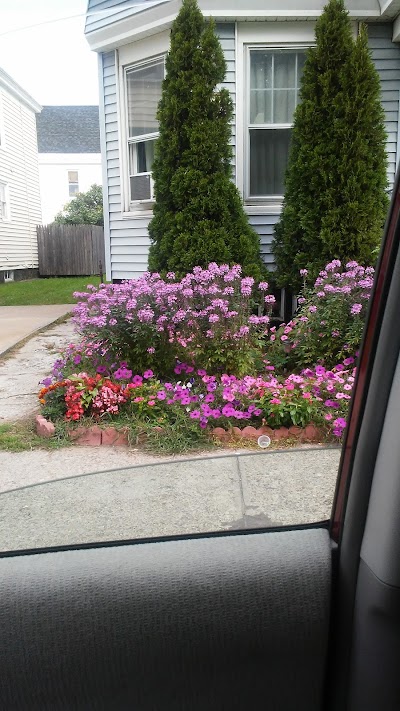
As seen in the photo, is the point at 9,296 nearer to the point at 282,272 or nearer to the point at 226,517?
Answer: the point at 282,272

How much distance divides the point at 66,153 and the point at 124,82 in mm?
16629

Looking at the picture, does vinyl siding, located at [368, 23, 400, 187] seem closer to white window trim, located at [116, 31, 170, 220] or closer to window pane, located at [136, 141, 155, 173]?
white window trim, located at [116, 31, 170, 220]

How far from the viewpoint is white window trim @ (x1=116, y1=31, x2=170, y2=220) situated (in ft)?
19.9

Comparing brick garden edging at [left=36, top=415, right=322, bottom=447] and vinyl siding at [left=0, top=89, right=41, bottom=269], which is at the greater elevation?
vinyl siding at [left=0, top=89, right=41, bottom=269]

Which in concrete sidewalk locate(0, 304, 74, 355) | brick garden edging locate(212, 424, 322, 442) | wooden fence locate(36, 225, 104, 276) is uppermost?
wooden fence locate(36, 225, 104, 276)

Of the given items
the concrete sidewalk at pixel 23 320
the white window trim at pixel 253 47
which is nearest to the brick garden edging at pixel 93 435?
the concrete sidewalk at pixel 23 320

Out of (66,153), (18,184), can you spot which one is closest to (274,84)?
(18,184)

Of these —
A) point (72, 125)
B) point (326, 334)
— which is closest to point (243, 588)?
point (326, 334)

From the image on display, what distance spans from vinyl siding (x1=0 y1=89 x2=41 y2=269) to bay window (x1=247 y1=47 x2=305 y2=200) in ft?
33.5

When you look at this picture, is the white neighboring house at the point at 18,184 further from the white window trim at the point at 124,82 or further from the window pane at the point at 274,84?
the window pane at the point at 274,84

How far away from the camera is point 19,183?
1622 centimetres

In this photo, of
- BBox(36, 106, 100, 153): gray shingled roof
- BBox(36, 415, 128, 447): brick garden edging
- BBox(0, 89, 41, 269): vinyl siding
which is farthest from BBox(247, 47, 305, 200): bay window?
BBox(36, 106, 100, 153): gray shingled roof

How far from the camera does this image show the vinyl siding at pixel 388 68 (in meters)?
5.57

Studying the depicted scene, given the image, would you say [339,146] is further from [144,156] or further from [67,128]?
[67,128]
